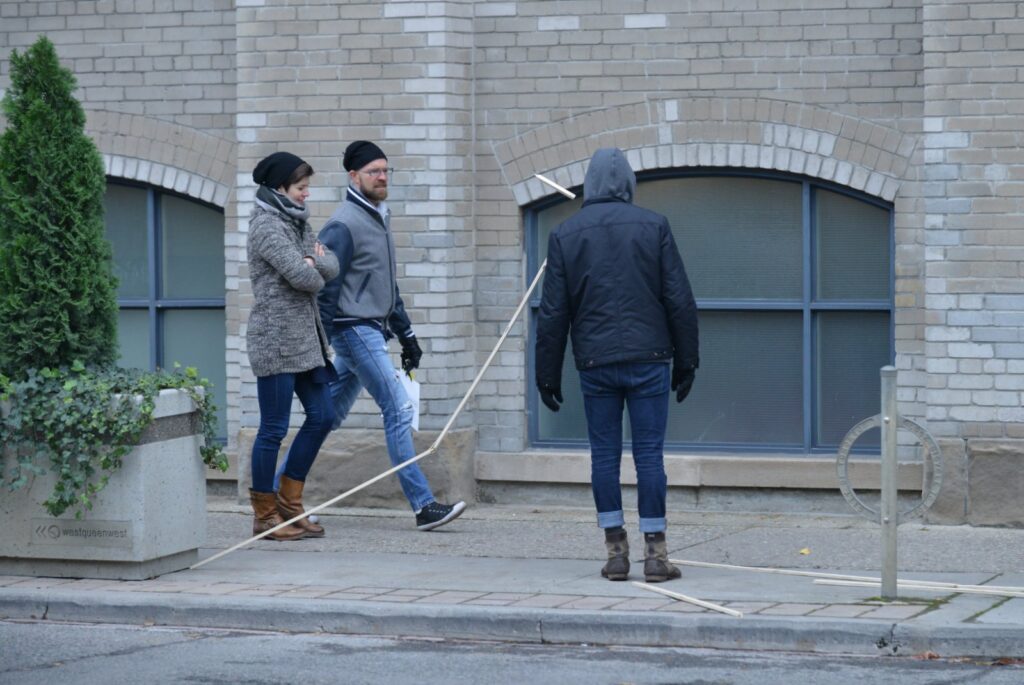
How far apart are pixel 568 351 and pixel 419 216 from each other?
131 cm

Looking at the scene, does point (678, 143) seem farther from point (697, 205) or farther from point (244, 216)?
point (244, 216)

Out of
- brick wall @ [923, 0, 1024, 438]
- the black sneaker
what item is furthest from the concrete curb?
brick wall @ [923, 0, 1024, 438]

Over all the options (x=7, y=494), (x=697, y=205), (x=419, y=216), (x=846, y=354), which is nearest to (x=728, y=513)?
(x=846, y=354)

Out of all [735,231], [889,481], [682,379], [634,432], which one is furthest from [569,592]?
[735,231]

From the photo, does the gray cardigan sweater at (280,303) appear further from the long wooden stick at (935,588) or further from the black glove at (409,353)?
the long wooden stick at (935,588)

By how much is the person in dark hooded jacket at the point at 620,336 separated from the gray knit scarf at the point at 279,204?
65.6 inches

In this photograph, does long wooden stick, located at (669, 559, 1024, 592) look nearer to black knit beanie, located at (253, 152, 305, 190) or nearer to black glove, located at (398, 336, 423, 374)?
black glove, located at (398, 336, 423, 374)

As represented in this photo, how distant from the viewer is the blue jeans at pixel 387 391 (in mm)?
9523

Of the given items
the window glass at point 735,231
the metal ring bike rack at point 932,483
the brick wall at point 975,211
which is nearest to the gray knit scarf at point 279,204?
the window glass at point 735,231

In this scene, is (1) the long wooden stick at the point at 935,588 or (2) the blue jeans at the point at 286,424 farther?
(2) the blue jeans at the point at 286,424

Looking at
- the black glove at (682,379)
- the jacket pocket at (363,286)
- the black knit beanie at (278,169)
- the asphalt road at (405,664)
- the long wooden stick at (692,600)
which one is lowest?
the asphalt road at (405,664)

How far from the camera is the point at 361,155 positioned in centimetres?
953

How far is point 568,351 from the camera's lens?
11086 millimetres

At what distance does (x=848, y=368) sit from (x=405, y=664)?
4.41 meters
